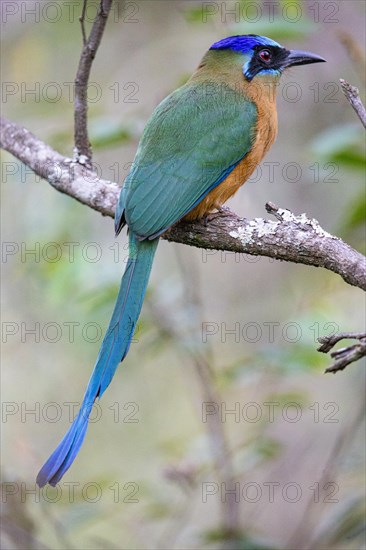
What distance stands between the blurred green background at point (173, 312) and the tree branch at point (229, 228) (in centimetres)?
16

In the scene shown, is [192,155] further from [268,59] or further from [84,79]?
[268,59]

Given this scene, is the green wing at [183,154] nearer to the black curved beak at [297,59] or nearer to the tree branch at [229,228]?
the tree branch at [229,228]

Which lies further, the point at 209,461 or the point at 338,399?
the point at 338,399

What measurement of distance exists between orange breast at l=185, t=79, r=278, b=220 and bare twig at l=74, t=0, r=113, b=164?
52cm

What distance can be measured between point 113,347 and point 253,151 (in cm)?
96

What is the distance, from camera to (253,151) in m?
3.09

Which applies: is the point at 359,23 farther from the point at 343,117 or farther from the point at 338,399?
the point at 338,399

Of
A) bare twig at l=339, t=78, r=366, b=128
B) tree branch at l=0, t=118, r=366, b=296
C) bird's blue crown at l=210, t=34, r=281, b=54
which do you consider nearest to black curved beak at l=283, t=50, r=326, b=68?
bird's blue crown at l=210, t=34, r=281, b=54

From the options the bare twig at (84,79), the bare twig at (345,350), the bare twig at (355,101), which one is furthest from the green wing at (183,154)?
the bare twig at (345,350)

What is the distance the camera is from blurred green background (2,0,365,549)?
10.3 ft

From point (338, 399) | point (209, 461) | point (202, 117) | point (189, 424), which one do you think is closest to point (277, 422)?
point (338, 399)

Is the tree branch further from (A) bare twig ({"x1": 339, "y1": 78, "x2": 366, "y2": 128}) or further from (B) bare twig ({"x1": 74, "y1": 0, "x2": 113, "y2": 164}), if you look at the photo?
(A) bare twig ({"x1": 339, "y1": 78, "x2": 366, "y2": 128})

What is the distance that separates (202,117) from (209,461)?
49.1 inches

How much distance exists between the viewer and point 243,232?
8.52ft
